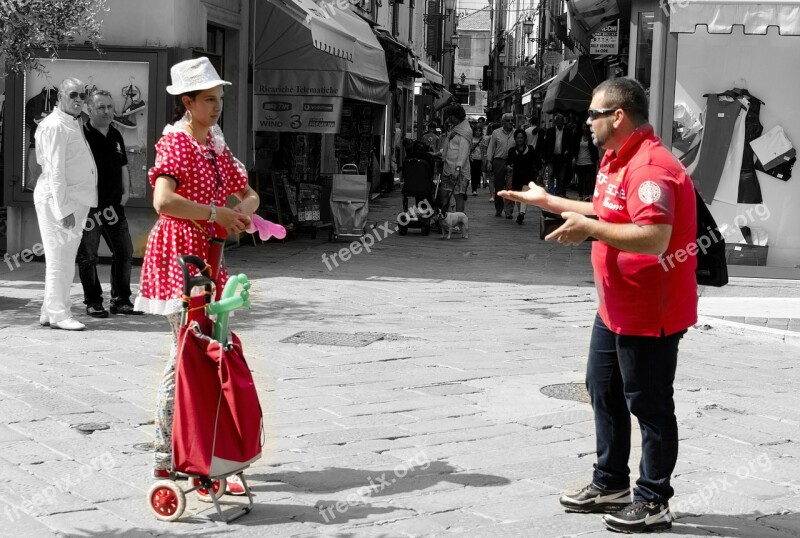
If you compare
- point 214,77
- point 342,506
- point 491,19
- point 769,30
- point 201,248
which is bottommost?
point 342,506

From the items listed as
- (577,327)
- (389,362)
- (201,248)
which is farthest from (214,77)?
(577,327)

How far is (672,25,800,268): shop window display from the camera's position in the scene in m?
12.4

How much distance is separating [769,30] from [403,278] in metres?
4.53

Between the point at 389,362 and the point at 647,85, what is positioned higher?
the point at 647,85

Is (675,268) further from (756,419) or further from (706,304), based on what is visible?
(706,304)

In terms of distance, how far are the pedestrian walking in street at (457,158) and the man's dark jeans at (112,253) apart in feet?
26.2

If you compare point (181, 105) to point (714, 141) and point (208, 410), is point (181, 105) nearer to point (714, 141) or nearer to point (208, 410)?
point (208, 410)

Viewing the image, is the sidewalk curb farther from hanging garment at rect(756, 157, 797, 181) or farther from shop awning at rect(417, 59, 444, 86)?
shop awning at rect(417, 59, 444, 86)

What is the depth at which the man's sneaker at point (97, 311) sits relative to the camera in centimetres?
909

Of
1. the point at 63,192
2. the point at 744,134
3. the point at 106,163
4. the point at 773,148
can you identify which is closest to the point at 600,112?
the point at 63,192

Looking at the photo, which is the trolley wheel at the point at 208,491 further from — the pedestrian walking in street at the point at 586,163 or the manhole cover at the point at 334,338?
the pedestrian walking in street at the point at 586,163

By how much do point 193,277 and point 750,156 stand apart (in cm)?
936

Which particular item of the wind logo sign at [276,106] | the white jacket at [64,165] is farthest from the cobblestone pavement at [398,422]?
the wind logo sign at [276,106]

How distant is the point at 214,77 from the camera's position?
4617 millimetres
